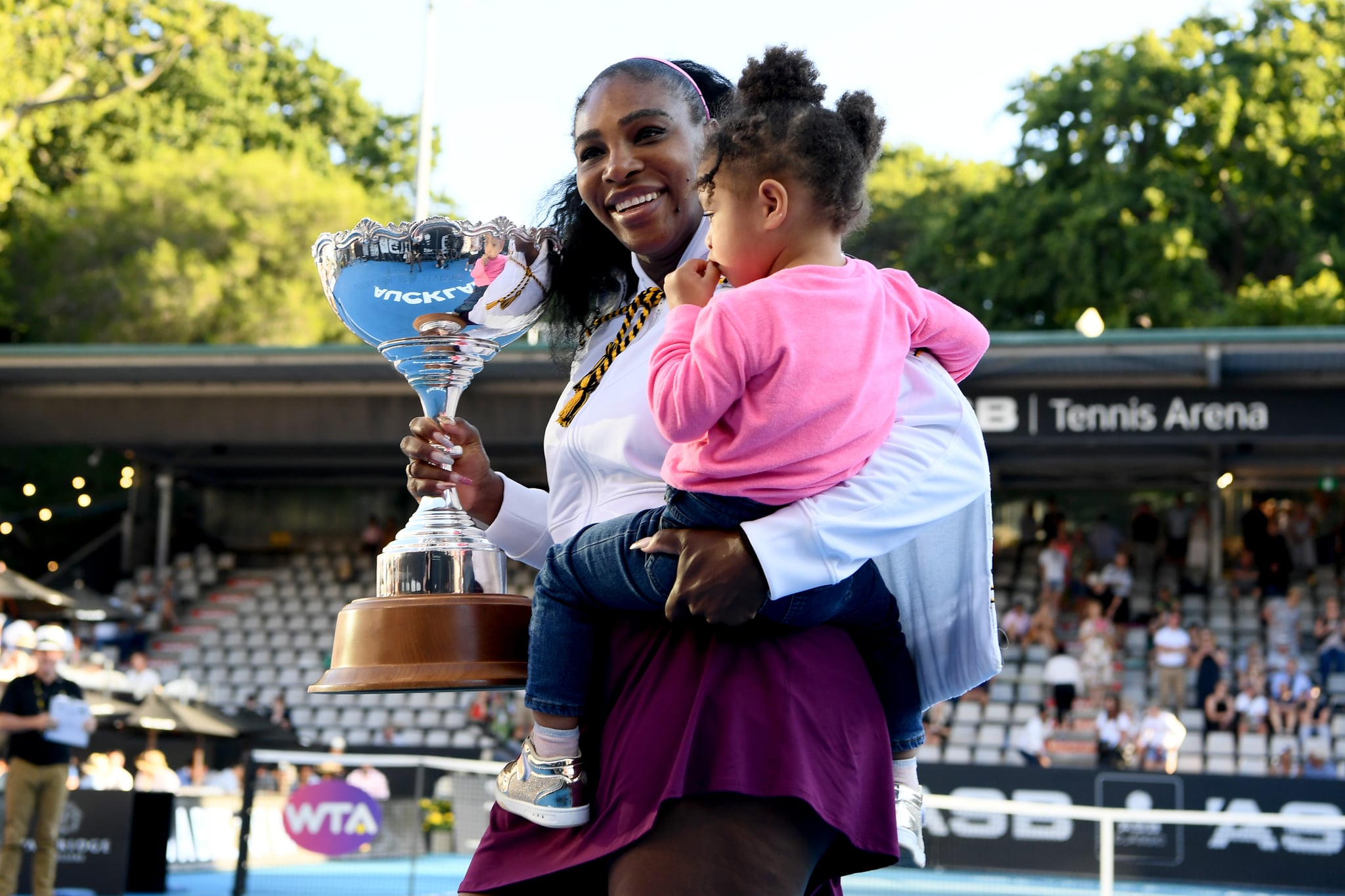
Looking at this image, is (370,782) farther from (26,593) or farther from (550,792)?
(550,792)

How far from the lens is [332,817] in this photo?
33.3 feet

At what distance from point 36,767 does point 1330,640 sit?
12102mm

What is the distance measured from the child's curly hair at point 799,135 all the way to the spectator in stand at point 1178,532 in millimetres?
18456

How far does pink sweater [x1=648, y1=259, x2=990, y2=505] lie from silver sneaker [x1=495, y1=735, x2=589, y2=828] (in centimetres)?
35

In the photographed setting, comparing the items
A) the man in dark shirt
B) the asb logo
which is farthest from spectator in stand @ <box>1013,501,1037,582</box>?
the man in dark shirt

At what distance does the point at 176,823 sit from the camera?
10695mm

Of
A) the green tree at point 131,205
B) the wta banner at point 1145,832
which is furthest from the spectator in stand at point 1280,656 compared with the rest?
the green tree at point 131,205

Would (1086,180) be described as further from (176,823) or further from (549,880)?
(549,880)

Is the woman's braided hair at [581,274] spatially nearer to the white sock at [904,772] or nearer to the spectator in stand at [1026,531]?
the white sock at [904,772]

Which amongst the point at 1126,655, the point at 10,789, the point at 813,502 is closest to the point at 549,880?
the point at 813,502

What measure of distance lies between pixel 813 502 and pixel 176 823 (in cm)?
1017

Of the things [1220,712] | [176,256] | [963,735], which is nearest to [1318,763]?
[1220,712]

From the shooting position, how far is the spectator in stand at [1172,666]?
15352 millimetres

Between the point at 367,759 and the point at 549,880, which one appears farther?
the point at 367,759
